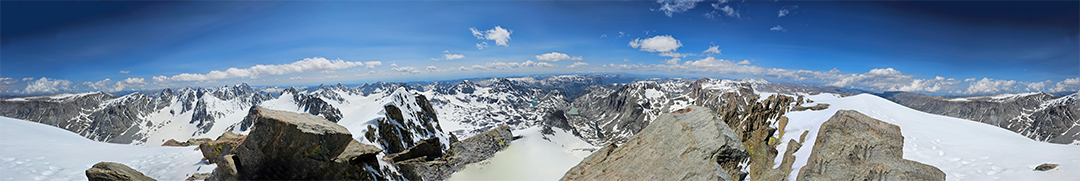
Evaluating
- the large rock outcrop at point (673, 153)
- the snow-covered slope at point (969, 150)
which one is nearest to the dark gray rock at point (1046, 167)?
the snow-covered slope at point (969, 150)

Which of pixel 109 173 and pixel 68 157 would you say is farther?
pixel 68 157

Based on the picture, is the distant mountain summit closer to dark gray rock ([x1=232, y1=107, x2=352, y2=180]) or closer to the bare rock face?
the bare rock face

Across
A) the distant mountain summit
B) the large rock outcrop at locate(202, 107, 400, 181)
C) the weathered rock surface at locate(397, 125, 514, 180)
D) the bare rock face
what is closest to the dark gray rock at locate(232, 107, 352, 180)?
the large rock outcrop at locate(202, 107, 400, 181)

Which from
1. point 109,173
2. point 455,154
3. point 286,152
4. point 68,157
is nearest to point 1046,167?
point 286,152

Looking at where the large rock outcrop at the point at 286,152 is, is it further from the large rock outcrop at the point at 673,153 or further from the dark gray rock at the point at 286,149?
the large rock outcrop at the point at 673,153

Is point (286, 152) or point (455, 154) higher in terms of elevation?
point (286, 152)

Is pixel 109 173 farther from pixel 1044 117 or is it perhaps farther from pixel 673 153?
pixel 1044 117
